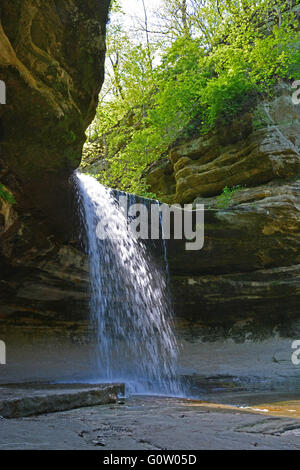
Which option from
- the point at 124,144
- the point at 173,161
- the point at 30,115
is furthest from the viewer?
the point at 124,144

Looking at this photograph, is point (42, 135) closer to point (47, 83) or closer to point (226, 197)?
point (47, 83)

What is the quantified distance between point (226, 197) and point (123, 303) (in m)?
4.30

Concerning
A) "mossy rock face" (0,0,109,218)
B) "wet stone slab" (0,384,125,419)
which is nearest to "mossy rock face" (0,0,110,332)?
"mossy rock face" (0,0,109,218)

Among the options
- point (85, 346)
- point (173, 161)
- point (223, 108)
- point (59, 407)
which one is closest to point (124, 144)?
point (173, 161)

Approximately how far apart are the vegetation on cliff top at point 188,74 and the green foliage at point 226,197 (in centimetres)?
289

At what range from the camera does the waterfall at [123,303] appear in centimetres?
843

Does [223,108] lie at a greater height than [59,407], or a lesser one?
greater

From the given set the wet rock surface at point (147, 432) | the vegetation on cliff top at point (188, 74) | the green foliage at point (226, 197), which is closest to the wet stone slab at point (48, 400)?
the wet rock surface at point (147, 432)

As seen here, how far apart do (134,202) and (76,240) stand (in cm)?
159

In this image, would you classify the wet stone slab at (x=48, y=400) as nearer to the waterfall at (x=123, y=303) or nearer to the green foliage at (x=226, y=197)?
the waterfall at (x=123, y=303)

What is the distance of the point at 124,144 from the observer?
1748 cm

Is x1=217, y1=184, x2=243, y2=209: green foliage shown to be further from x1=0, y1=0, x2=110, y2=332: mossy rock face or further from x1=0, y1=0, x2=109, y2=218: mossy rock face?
x1=0, y1=0, x2=109, y2=218: mossy rock face

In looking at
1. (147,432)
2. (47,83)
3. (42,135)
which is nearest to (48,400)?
(147,432)

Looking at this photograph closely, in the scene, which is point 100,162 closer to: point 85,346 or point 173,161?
point 173,161
